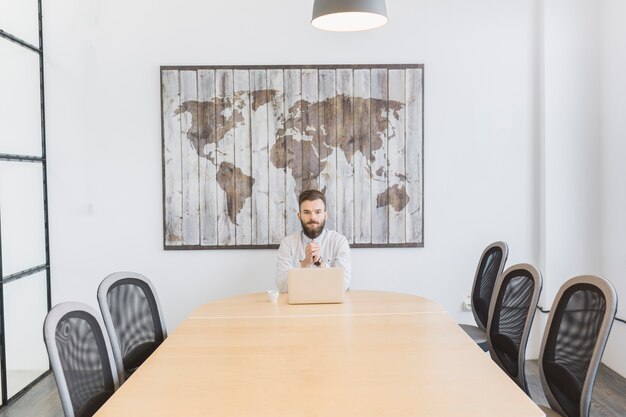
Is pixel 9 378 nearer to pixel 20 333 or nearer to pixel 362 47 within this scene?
pixel 20 333

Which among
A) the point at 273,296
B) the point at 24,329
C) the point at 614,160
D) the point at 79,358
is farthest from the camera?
the point at 614,160

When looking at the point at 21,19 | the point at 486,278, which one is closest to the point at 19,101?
the point at 21,19

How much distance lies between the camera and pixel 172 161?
436cm

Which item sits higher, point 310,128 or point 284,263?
point 310,128

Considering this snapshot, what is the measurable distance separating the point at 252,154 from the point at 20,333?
2038 mm

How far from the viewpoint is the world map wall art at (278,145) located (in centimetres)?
435

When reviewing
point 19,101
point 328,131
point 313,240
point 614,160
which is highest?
point 19,101

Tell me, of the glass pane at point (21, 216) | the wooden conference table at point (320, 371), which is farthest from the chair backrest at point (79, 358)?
the glass pane at point (21, 216)

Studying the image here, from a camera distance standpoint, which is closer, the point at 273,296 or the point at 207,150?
the point at 273,296

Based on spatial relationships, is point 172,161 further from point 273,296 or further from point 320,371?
point 320,371

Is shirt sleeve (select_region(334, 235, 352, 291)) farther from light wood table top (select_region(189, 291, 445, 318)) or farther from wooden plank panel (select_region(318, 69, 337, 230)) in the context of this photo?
wooden plank panel (select_region(318, 69, 337, 230))

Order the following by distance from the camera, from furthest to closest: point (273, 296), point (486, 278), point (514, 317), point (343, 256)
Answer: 1. point (343, 256)
2. point (486, 278)
3. point (273, 296)
4. point (514, 317)

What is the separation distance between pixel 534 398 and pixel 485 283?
85 centimetres

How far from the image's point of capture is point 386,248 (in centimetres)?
445
